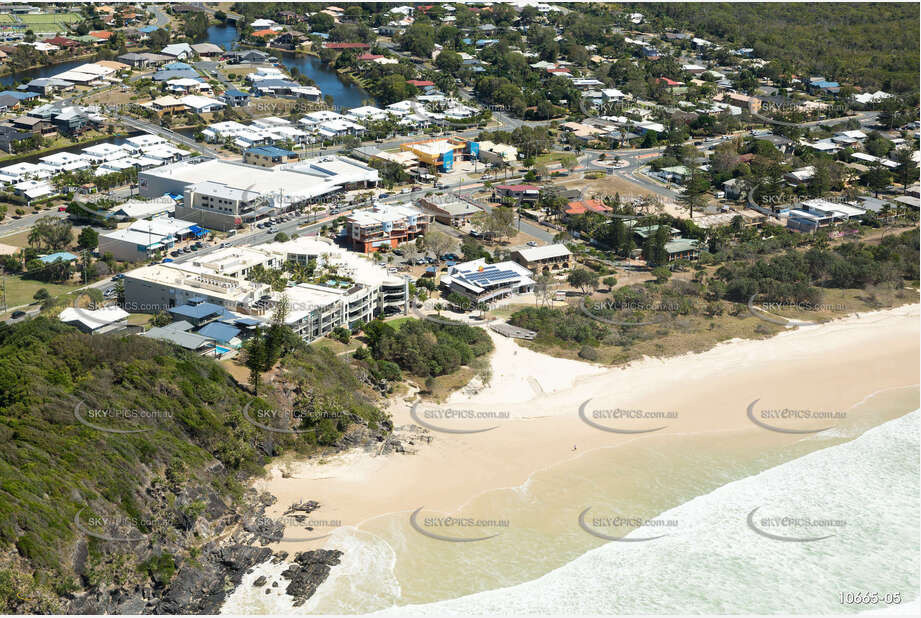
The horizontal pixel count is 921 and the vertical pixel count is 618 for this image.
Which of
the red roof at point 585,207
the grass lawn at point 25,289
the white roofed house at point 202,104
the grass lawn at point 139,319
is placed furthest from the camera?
the white roofed house at point 202,104

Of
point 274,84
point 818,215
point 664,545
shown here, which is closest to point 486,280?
point 664,545

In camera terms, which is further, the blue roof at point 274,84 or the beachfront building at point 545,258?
the blue roof at point 274,84

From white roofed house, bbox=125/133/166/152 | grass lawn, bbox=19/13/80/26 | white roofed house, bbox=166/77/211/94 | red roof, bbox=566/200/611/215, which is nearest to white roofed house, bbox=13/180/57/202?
white roofed house, bbox=125/133/166/152

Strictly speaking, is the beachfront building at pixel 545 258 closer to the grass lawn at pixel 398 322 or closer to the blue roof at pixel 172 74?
the grass lawn at pixel 398 322

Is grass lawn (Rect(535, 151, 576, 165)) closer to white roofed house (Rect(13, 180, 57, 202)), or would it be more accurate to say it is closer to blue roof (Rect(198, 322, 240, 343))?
white roofed house (Rect(13, 180, 57, 202))

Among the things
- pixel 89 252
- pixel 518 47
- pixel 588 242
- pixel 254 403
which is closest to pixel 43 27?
pixel 518 47

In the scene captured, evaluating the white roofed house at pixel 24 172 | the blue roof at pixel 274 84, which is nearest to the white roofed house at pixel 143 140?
the white roofed house at pixel 24 172
